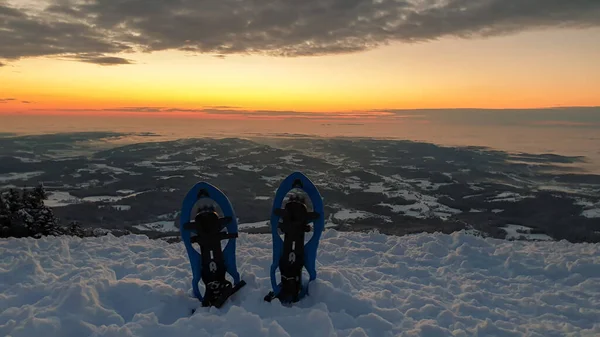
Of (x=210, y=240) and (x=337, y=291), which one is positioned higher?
(x=210, y=240)

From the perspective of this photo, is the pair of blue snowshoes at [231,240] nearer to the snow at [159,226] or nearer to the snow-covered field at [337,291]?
the snow-covered field at [337,291]

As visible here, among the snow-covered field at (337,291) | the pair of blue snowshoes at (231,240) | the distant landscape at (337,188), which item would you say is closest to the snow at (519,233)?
the distant landscape at (337,188)

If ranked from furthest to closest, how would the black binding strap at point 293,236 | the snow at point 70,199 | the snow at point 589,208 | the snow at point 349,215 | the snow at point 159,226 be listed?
the snow at point 70,199
the snow at point 349,215
the snow at point 589,208
the snow at point 159,226
the black binding strap at point 293,236

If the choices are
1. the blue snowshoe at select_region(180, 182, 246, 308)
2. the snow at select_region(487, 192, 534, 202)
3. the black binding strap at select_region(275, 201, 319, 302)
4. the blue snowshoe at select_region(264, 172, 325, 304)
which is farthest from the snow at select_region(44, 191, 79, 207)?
the snow at select_region(487, 192, 534, 202)

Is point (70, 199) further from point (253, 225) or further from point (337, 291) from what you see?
point (337, 291)

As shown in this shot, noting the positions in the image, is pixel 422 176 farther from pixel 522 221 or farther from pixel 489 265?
pixel 489 265

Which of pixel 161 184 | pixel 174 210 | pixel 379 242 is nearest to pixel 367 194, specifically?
pixel 174 210

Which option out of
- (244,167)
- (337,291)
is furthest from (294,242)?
(244,167)
